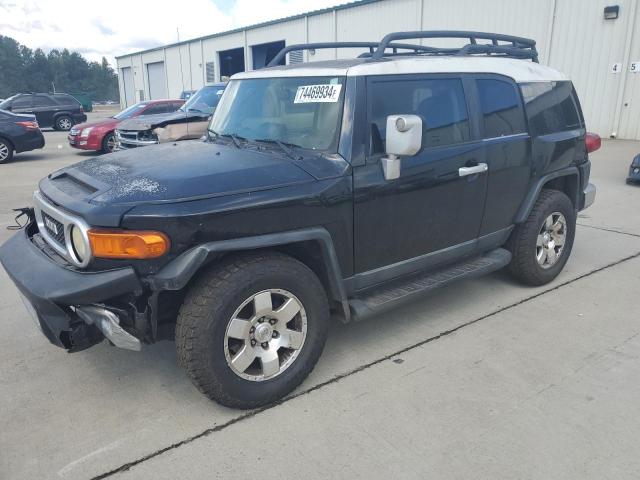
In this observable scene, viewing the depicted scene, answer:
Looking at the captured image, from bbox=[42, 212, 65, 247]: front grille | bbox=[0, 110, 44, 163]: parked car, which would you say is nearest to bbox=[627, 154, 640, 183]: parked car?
bbox=[42, 212, 65, 247]: front grille

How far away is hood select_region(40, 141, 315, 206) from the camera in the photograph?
2.51 m

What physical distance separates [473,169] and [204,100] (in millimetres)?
7772

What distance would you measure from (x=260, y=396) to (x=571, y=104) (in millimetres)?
3703

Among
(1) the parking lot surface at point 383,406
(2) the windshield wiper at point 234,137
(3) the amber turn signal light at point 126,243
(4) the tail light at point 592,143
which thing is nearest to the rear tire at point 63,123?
(1) the parking lot surface at point 383,406

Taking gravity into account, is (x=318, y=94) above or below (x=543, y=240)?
A: above

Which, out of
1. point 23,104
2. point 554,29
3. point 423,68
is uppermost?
point 554,29

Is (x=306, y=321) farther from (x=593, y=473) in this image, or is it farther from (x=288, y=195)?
(x=593, y=473)

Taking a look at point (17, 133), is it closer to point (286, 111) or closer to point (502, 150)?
point (286, 111)

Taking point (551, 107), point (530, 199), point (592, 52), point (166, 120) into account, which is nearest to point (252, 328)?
point (530, 199)

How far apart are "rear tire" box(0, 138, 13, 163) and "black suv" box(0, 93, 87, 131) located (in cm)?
935

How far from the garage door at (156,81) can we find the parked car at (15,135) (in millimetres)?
26008

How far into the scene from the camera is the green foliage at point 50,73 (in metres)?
91.7

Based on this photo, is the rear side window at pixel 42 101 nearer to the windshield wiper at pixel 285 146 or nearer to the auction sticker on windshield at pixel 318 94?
the windshield wiper at pixel 285 146

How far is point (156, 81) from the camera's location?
3844 centimetres
